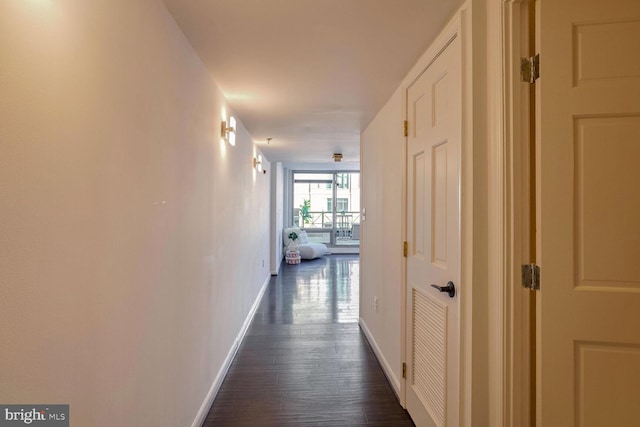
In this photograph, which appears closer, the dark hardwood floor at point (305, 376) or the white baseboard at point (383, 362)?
the dark hardwood floor at point (305, 376)

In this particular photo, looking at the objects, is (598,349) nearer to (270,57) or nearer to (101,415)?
(101,415)

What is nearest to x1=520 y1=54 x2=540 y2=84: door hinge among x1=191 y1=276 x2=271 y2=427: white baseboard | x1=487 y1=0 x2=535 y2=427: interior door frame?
x1=487 y1=0 x2=535 y2=427: interior door frame

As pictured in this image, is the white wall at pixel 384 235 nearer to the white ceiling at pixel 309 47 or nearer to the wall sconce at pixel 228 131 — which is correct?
the white ceiling at pixel 309 47

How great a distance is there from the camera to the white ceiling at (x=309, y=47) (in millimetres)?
Result: 1529

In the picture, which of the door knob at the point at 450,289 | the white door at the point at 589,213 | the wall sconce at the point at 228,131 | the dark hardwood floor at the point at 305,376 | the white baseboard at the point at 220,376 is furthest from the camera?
the wall sconce at the point at 228,131

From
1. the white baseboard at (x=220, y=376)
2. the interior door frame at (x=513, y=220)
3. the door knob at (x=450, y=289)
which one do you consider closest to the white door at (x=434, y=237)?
the door knob at (x=450, y=289)

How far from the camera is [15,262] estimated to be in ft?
2.39

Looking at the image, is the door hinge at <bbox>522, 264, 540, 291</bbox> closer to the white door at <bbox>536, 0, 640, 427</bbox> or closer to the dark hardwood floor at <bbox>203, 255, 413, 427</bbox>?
the white door at <bbox>536, 0, 640, 427</bbox>

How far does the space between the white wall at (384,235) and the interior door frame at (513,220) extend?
1066 millimetres

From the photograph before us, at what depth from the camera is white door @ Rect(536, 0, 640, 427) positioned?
1188mm

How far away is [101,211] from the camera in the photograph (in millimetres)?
1033

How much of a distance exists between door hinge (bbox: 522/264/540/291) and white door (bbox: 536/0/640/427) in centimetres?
3

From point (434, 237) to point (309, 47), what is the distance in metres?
1.26

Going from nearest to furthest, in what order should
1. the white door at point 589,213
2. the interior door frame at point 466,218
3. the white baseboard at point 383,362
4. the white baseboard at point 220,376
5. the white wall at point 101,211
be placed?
the white wall at point 101,211, the white door at point 589,213, the interior door frame at point 466,218, the white baseboard at point 220,376, the white baseboard at point 383,362
